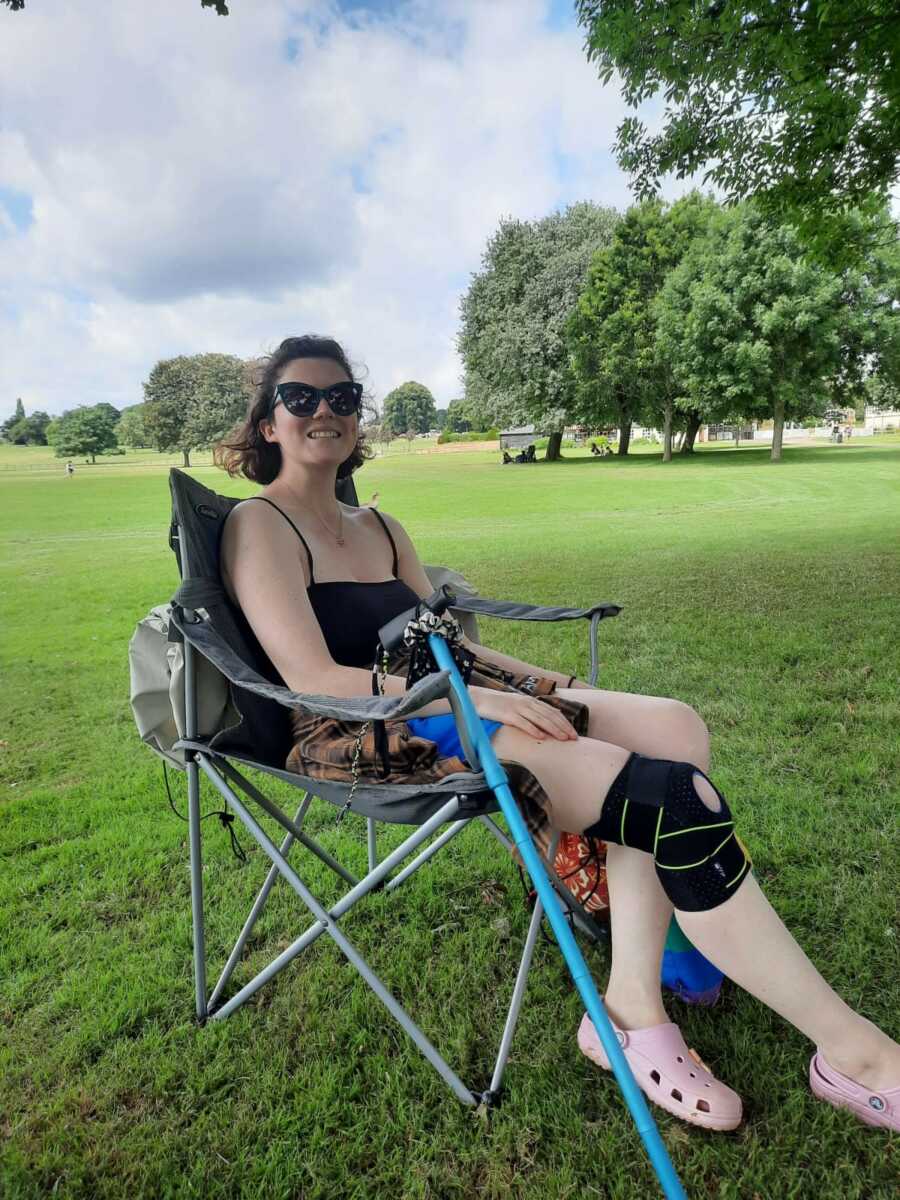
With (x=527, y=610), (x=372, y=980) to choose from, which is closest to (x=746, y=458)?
(x=527, y=610)

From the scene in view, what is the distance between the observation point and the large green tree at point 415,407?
60.5 m

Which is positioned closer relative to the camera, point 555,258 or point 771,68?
point 771,68

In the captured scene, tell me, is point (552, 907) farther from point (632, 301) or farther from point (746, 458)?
point (746, 458)

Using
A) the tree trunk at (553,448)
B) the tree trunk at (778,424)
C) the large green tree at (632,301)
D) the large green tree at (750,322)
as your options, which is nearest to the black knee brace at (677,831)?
the large green tree at (750,322)

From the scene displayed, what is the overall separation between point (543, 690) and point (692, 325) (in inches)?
950

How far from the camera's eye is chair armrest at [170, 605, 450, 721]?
116 centimetres

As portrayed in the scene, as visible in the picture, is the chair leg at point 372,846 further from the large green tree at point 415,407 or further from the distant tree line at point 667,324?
the large green tree at point 415,407

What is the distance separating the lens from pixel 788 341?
75.4ft

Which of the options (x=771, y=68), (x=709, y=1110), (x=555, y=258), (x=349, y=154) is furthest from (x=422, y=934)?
(x=555, y=258)

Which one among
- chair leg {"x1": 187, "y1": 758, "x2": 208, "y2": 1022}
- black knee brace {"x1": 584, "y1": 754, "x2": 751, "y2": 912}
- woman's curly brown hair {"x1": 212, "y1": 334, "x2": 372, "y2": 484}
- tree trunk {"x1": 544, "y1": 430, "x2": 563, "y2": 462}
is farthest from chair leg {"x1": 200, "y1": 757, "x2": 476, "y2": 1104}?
tree trunk {"x1": 544, "y1": 430, "x2": 563, "y2": 462}

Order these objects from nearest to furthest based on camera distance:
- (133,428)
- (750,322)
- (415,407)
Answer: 1. (750,322)
2. (133,428)
3. (415,407)

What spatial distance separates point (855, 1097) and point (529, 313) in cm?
2897

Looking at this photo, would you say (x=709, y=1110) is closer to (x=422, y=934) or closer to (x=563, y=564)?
(x=422, y=934)

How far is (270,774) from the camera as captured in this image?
1.66 m
